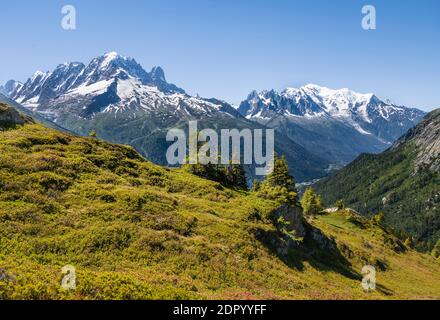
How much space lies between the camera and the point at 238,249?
1820 inches

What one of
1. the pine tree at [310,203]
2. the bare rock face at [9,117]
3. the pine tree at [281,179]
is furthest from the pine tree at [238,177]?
the pine tree at [310,203]

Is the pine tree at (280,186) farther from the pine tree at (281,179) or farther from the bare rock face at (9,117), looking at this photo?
the bare rock face at (9,117)

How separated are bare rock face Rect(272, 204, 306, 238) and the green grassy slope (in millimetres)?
1384

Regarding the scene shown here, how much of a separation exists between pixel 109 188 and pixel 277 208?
2508 cm

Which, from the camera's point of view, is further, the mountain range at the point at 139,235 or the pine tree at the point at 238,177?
the pine tree at the point at 238,177

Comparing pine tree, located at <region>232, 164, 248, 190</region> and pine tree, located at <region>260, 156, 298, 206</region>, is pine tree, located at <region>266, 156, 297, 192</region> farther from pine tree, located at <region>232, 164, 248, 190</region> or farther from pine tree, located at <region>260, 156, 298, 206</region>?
pine tree, located at <region>232, 164, 248, 190</region>

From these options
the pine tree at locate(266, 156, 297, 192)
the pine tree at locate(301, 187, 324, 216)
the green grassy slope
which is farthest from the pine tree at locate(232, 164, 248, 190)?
the pine tree at locate(301, 187, 324, 216)

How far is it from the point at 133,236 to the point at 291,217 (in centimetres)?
3146

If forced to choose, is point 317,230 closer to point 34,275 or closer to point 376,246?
point 376,246

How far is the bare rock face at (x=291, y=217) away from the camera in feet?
204

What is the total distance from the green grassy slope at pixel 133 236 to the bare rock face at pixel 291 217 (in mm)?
1384

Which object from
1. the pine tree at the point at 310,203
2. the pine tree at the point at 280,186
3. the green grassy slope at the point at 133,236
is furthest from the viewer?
the pine tree at the point at 310,203

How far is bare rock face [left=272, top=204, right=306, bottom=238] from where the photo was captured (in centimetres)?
6212
